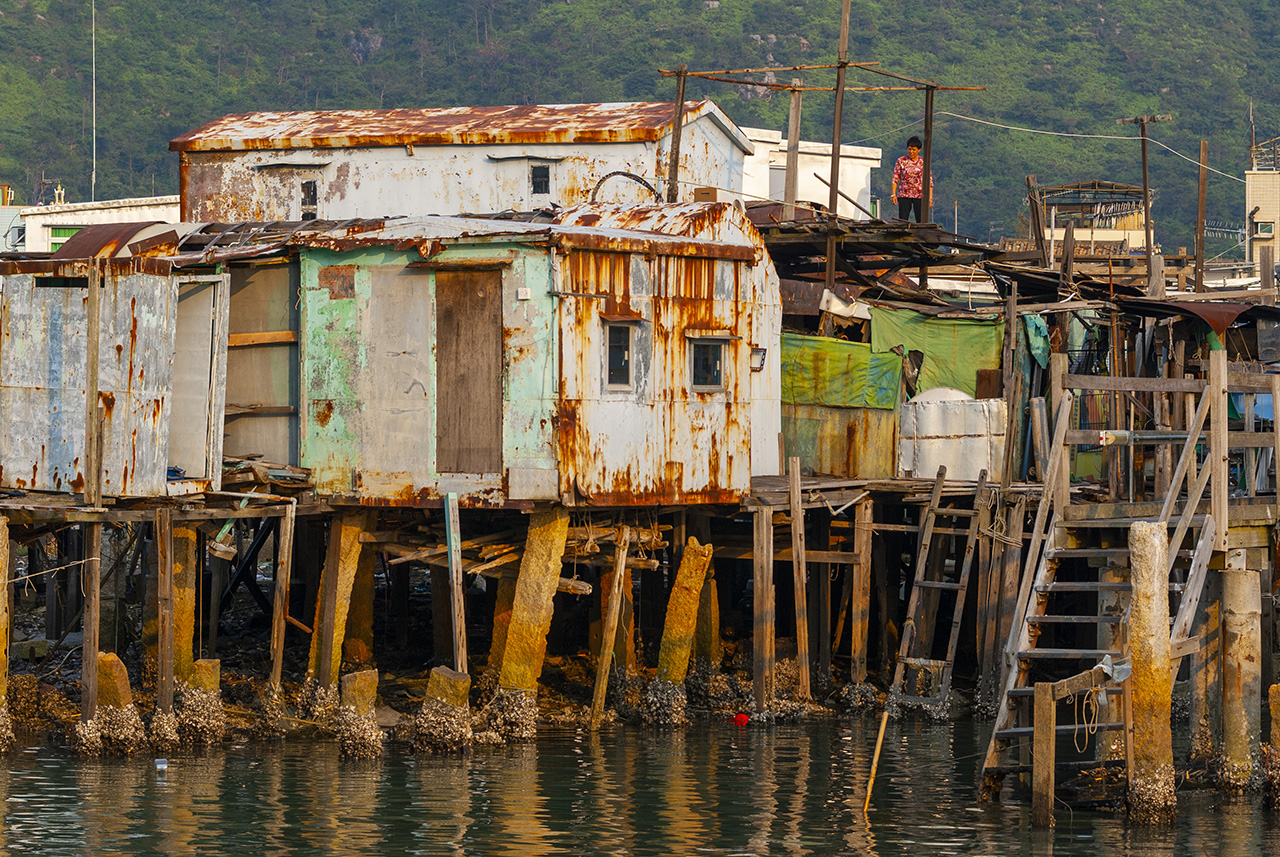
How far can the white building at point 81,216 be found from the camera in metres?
44.2

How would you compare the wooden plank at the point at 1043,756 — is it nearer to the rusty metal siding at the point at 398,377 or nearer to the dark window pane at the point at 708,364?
the rusty metal siding at the point at 398,377

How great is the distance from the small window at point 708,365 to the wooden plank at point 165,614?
6729 millimetres

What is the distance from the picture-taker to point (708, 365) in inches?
869

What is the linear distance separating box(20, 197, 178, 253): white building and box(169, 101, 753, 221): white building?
493 inches

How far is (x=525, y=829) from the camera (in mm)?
16031

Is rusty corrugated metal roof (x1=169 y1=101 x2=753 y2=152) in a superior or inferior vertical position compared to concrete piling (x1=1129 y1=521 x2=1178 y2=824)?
superior

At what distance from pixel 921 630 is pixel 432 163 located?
1295 centimetres

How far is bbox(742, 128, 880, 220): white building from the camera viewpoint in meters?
45.0

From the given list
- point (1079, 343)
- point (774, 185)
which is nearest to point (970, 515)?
point (1079, 343)

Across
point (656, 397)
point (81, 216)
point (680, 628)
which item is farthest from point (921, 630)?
point (81, 216)

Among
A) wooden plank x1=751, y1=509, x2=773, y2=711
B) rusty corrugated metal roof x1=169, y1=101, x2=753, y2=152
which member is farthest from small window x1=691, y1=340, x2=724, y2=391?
rusty corrugated metal roof x1=169, y1=101, x2=753, y2=152

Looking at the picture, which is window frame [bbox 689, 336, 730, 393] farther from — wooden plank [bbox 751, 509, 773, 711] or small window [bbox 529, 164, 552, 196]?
small window [bbox 529, 164, 552, 196]

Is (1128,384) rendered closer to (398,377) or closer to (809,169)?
(398,377)

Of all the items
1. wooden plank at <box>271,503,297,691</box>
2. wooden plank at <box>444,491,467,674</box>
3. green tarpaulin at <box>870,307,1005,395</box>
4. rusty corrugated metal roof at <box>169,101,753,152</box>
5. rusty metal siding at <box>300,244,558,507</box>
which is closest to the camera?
wooden plank at <box>444,491,467,674</box>
